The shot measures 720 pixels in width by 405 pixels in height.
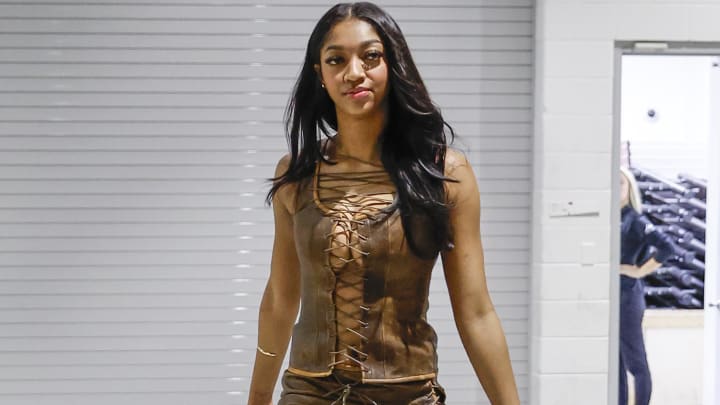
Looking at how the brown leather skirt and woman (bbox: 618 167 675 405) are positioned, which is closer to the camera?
the brown leather skirt

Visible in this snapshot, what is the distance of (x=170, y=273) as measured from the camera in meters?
4.68

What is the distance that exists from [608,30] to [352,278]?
→ 285 cm

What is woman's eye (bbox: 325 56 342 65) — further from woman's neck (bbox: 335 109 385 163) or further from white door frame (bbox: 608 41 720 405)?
white door frame (bbox: 608 41 720 405)

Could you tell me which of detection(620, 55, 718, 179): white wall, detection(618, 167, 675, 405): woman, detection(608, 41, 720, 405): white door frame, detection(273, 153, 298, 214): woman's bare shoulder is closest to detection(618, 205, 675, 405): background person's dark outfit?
detection(618, 167, 675, 405): woman

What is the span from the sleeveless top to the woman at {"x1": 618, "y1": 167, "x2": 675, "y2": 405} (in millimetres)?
2813

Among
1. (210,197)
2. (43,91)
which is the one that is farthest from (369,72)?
(43,91)

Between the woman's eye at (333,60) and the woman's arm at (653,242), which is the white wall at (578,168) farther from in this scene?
the woman's eye at (333,60)

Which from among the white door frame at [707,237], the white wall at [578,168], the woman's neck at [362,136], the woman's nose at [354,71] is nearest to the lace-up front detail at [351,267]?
the woman's neck at [362,136]

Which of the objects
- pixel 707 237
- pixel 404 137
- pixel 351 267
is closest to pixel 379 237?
pixel 351 267

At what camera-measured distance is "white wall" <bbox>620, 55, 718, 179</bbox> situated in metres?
4.70

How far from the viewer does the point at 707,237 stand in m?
4.80

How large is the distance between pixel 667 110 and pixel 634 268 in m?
0.76

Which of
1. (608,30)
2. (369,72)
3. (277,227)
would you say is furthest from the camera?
(608,30)

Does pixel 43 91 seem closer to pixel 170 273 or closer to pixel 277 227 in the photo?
pixel 170 273
